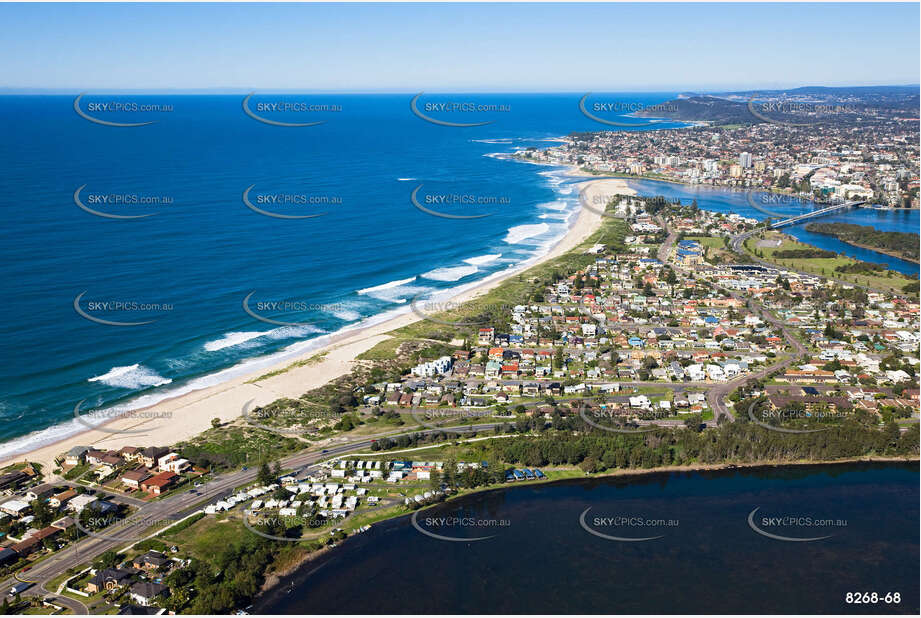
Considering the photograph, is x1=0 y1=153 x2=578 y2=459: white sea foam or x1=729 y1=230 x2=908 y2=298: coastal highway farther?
x1=729 y1=230 x2=908 y2=298: coastal highway

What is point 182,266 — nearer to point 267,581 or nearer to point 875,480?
point 267,581

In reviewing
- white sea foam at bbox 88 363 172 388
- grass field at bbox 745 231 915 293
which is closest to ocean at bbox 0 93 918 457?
white sea foam at bbox 88 363 172 388

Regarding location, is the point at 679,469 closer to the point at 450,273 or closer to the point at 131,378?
the point at 131,378

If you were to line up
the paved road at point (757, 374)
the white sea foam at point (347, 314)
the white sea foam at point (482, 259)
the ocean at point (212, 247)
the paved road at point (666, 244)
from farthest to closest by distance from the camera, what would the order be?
the paved road at point (666, 244), the white sea foam at point (482, 259), the white sea foam at point (347, 314), the ocean at point (212, 247), the paved road at point (757, 374)

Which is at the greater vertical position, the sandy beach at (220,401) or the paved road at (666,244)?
the paved road at (666,244)

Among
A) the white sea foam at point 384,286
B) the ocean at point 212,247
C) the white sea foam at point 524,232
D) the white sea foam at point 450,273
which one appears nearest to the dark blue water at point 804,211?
the ocean at point 212,247

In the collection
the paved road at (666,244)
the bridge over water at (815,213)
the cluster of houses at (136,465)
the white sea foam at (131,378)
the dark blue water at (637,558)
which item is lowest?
the dark blue water at (637,558)

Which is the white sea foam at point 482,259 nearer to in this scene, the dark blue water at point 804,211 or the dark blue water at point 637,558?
the dark blue water at point 804,211

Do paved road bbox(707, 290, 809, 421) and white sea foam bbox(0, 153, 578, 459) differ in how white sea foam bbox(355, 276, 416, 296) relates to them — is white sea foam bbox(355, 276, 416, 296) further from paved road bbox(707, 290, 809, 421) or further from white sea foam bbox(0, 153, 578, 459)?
paved road bbox(707, 290, 809, 421)
